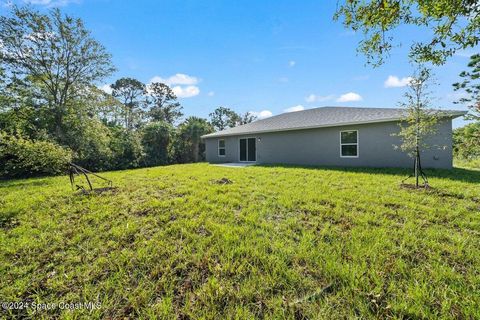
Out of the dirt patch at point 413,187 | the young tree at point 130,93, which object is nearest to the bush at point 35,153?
the dirt patch at point 413,187

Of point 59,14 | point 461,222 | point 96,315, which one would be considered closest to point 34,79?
point 59,14

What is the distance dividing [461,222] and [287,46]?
6.96 meters

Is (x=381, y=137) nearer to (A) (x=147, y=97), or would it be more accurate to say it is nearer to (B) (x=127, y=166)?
(B) (x=127, y=166)

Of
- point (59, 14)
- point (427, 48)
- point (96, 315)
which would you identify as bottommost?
point (96, 315)

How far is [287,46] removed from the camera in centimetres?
745

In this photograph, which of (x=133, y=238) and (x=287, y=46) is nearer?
(x=133, y=238)

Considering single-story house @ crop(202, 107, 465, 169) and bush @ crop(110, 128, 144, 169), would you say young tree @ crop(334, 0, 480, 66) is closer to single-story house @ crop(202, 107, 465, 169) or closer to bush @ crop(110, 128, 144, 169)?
single-story house @ crop(202, 107, 465, 169)

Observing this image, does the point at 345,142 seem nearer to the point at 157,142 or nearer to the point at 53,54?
the point at 157,142

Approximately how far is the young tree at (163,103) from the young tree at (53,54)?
55.6 ft

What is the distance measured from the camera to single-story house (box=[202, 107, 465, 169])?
8.08m

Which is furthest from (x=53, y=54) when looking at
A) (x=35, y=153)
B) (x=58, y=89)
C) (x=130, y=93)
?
(x=130, y=93)

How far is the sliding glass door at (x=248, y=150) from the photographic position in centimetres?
1373

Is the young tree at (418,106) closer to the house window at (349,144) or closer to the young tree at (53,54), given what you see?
the house window at (349,144)

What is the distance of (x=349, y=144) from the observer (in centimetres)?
986
